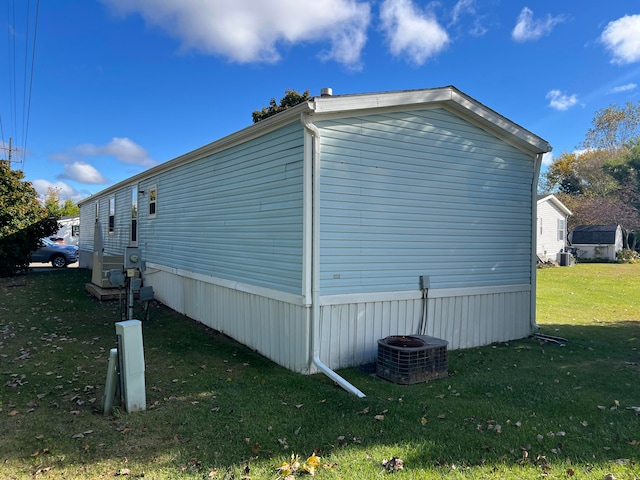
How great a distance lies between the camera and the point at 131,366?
3.96 metres

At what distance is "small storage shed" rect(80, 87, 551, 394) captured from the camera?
5.37 metres

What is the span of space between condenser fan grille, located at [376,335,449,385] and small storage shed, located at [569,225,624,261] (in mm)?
33192

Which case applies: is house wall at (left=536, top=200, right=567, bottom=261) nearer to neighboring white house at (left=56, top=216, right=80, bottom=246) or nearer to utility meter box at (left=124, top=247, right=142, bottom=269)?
utility meter box at (left=124, top=247, right=142, bottom=269)

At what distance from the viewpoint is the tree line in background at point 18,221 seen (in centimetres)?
1436

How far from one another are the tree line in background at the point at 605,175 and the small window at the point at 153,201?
127 ft

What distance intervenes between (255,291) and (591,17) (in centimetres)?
1174

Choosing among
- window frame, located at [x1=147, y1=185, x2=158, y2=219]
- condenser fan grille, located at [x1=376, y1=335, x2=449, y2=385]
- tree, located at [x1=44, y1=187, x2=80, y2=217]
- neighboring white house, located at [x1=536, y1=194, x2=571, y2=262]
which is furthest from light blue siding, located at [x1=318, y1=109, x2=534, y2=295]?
tree, located at [x1=44, y1=187, x2=80, y2=217]

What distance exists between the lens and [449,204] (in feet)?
21.6

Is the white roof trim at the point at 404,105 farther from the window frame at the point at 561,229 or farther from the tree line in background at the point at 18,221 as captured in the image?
the window frame at the point at 561,229

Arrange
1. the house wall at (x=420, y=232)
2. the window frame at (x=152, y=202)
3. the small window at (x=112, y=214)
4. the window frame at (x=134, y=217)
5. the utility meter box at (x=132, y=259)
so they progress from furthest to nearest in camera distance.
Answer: the small window at (x=112, y=214)
the window frame at (x=134, y=217)
the window frame at (x=152, y=202)
the utility meter box at (x=132, y=259)
the house wall at (x=420, y=232)

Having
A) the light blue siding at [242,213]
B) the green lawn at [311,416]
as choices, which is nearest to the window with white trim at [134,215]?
the light blue siding at [242,213]

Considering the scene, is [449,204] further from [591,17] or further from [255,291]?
[591,17]

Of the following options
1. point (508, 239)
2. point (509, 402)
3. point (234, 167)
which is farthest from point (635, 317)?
point (234, 167)

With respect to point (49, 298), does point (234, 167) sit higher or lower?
higher
